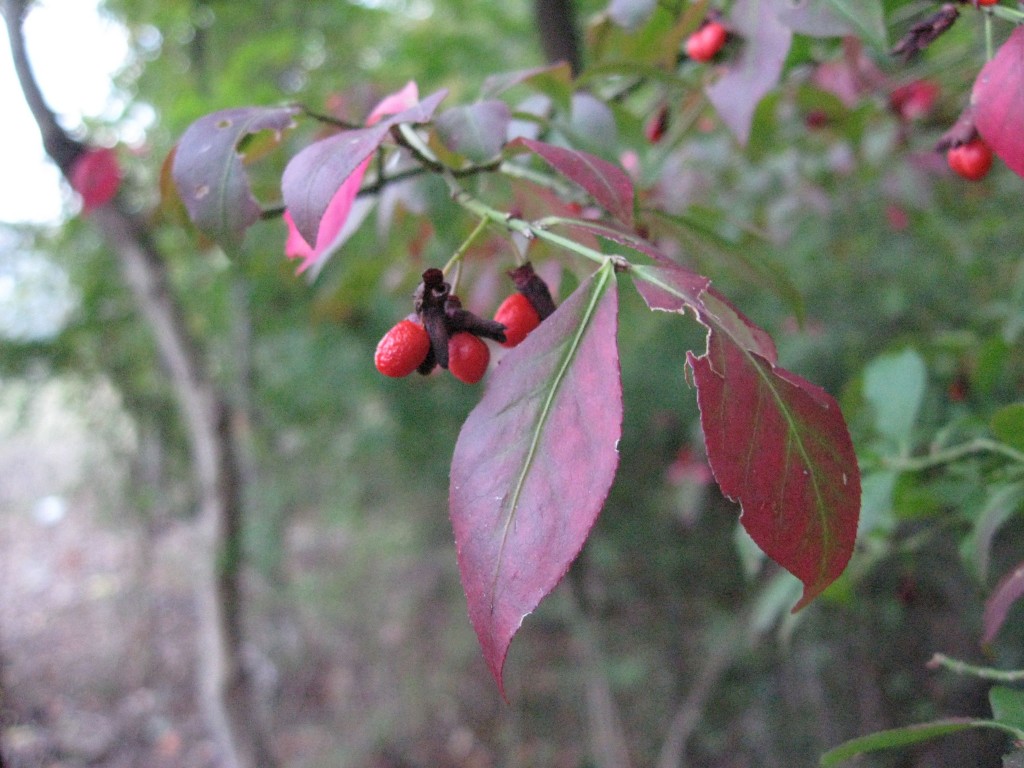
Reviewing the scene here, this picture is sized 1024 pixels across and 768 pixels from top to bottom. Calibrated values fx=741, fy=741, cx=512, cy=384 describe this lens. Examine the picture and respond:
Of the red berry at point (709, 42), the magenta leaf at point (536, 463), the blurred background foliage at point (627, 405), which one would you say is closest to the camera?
the magenta leaf at point (536, 463)

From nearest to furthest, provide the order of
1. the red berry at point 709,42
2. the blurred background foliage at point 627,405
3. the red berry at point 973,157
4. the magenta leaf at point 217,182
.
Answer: the magenta leaf at point 217,182 < the red berry at point 973,157 < the red berry at point 709,42 < the blurred background foliage at point 627,405

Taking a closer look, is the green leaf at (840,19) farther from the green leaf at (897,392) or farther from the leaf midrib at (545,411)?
the green leaf at (897,392)

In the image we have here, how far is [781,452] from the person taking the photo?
51cm

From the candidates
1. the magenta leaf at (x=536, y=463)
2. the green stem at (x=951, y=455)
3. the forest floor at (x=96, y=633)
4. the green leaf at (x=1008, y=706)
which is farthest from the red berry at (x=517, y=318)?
the forest floor at (x=96, y=633)

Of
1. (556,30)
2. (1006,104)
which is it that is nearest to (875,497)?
(1006,104)

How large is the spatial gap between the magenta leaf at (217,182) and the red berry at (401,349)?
210mm

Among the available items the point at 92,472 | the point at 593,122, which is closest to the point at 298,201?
the point at 593,122

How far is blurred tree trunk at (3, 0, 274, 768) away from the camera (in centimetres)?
182

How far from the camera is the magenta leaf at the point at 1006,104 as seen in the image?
Result: 0.60m

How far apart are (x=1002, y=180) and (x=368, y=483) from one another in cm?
271

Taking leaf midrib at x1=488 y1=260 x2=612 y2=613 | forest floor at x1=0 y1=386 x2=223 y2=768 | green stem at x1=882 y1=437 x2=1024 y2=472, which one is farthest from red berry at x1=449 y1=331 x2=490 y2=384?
forest floor at x1=0 y1=386 x2=223 y2=768

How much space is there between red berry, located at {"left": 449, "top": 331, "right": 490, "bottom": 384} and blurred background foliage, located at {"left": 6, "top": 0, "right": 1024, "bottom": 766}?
63 centimetres

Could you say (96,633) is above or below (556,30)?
below

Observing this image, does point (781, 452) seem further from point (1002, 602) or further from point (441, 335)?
point (1002, 602)
